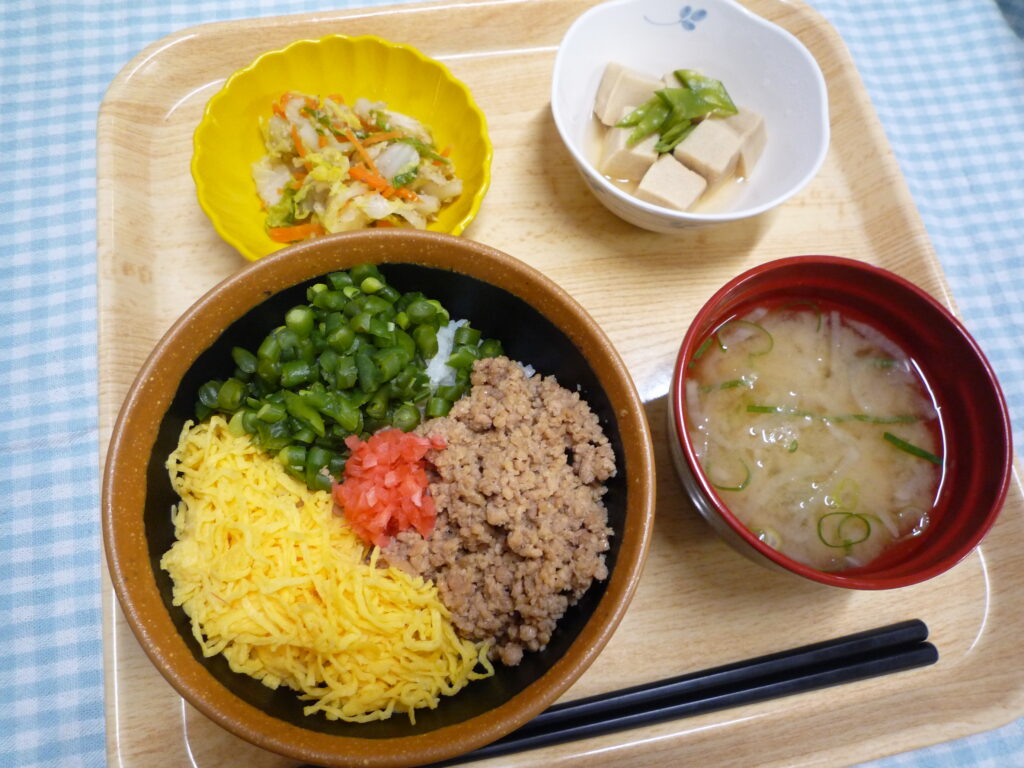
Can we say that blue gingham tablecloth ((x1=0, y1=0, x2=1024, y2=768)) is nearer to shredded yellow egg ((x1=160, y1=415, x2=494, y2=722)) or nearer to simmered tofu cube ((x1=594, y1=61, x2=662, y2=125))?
shredded yellow egg ((x1=160, y1=415, x2=494, y2=722))

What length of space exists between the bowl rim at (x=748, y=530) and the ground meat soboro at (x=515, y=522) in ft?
0.66

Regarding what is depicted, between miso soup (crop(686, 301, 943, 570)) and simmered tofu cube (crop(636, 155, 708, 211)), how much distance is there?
424mm

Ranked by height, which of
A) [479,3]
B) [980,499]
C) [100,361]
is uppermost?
[479,3]

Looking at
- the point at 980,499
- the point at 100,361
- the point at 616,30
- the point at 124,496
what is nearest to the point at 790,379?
the point at 980,499

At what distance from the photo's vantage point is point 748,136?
7.08 ft

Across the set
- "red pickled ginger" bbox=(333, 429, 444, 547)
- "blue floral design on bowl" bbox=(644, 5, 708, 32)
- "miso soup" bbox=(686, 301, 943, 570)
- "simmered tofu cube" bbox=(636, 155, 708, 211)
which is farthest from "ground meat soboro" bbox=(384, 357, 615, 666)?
"blue floral design on bowl" bbox=(644, 5, 708, 32)

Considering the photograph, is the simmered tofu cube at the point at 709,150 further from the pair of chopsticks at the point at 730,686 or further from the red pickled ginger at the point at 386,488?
the pair of chopsticks at the point at 730,686

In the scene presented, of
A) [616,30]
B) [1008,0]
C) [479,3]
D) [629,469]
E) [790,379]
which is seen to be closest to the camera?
[629,469]

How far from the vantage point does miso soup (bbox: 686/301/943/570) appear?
1.72m

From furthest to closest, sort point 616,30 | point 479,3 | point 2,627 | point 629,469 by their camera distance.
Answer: point 479,3 < point 616,30 < point 2,627 < point 629,469

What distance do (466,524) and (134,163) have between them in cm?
160

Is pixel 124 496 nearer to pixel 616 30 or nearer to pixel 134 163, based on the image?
pixel 134 163

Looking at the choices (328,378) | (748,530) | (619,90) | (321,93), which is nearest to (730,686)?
(748,530)

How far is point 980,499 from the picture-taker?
1.64 meters
